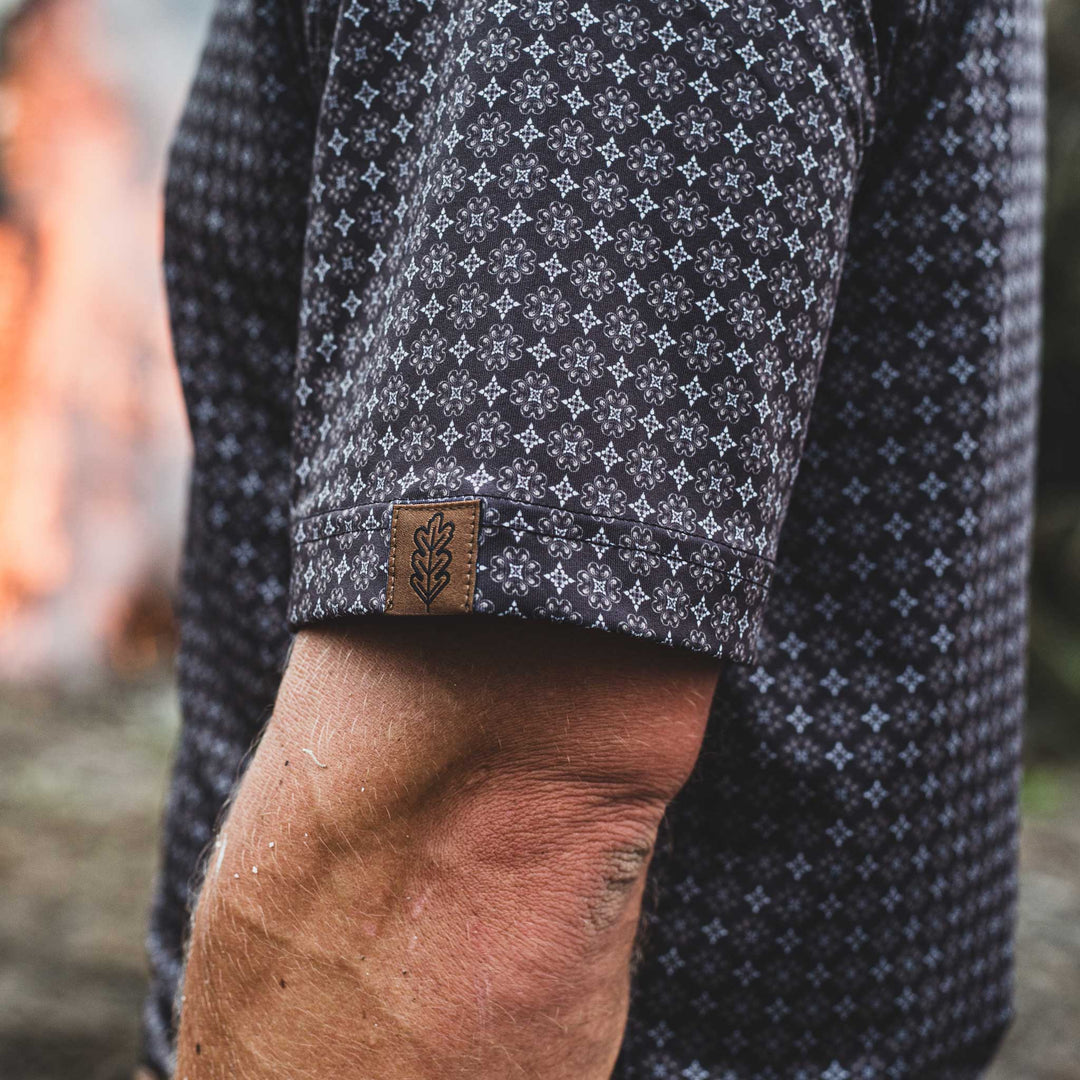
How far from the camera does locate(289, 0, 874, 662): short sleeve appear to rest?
500 millimetres

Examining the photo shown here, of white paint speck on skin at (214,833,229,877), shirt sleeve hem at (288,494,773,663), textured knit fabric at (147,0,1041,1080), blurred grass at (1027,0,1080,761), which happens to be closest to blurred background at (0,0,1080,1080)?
blurred grass at (1027,0,1080,761)

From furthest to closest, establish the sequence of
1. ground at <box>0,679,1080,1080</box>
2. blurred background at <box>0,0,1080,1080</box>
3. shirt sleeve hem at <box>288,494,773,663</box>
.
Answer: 1. blurred background at <box>0,0,1080,1080</box>
2. ground at <box>0,679,1080,1080</box>
3. shirt sleeve hem at <box>288,494,773,663</box>

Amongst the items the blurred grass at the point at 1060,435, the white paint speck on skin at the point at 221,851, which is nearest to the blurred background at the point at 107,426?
the blurred grass at the point at 1060,435

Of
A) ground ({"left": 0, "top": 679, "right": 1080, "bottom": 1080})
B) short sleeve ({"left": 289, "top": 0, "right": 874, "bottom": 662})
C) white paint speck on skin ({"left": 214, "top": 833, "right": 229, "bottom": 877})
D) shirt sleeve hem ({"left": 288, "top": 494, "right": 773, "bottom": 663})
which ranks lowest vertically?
ground ({"left": 0, "top": 679, "right": 1080, "bottom": 1080})

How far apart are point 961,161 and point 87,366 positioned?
14.4ft

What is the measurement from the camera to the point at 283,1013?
0.55 m

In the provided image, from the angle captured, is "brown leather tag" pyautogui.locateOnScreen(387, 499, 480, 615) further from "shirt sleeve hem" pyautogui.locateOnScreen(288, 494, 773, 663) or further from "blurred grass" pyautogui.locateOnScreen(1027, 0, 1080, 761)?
"blurred grass" pyautogui.locateOnScreen(1027, 0, 1080, 761)

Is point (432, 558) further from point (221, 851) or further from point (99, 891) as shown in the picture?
point (99, 891)

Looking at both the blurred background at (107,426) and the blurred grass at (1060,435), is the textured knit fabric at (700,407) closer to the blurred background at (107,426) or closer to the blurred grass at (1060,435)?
the blurred background at (107,426)

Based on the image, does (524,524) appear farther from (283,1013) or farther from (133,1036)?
(133,1036)

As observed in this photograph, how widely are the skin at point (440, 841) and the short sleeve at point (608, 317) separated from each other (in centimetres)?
4

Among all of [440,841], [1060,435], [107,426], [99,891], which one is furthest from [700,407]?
[107,426]

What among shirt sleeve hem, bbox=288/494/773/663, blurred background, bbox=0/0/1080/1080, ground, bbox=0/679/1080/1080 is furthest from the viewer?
blurred background, bbox=0/0/1080/1080

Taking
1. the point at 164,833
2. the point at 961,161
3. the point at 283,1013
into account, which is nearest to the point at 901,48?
the point at 961,161
